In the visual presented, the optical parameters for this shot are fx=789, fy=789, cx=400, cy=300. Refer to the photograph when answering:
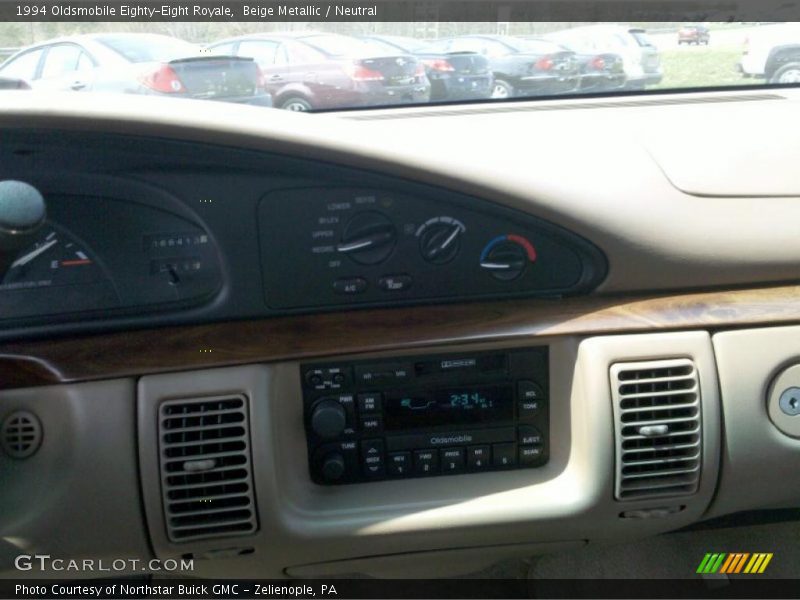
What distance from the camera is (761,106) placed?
7.85ft

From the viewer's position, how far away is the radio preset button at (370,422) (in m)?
2.04

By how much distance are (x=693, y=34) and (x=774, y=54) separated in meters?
0.41

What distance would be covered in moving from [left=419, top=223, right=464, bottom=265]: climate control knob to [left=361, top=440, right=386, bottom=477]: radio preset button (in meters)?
0.50

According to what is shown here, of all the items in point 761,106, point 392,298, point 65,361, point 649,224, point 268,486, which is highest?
point 761,106

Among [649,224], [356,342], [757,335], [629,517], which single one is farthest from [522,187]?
[629,517]

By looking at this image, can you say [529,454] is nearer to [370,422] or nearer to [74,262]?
[370,422]

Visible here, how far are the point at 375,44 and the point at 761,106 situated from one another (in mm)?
1189

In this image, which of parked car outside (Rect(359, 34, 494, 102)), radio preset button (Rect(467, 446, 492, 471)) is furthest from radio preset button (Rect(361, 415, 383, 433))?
parked car outside (Rect(359, 34, 494, 102))

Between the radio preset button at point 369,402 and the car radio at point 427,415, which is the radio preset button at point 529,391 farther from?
the radio preset button at point 369,402

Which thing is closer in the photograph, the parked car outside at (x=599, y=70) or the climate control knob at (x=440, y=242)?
the climate control knob at (x=440, y=242)

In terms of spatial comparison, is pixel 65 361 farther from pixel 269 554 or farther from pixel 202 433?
pixel 269 554

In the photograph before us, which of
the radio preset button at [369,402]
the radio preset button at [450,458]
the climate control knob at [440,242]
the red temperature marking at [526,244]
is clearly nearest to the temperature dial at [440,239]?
the climate control knob at [440,242]

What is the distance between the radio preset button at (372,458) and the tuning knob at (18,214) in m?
0.95

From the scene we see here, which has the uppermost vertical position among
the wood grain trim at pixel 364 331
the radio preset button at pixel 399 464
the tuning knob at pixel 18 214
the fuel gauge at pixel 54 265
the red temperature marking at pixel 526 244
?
the tuning knob at pixel 18 214
